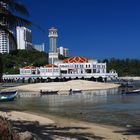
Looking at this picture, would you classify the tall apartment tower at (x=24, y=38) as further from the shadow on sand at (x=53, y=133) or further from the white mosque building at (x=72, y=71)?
the white mosque building at (x=72, y=71)

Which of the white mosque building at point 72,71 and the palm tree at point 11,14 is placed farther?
the white mosque building at point 72,71

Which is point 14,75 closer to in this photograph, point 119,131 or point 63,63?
point 63,63

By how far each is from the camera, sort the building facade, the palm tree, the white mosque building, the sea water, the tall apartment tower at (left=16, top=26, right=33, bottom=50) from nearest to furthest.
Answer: the palm tree → the sea water → the tall apartment tower at (left=16, top=26, right=33, bottom=50) → the building facade → the white mosque building

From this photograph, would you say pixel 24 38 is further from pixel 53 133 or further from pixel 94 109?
pixel 53 133

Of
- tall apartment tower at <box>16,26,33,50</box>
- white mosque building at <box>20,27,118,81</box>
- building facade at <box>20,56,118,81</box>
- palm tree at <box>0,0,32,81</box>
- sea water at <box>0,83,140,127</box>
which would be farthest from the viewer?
white mosque building at <box>20,27,118,81</box>

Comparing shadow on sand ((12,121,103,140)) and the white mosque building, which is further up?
the white mosque building

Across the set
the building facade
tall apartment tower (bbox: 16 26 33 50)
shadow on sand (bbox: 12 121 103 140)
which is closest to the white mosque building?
the building facade

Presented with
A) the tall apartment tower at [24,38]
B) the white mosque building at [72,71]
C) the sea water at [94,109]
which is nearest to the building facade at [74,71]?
the white mosque building at [72,71]

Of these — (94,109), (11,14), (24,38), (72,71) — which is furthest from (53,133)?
(72,71)

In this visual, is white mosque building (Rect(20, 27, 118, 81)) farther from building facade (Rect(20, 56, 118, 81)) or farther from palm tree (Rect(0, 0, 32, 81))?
palm tree (Rect(0, 0, 32, 81))

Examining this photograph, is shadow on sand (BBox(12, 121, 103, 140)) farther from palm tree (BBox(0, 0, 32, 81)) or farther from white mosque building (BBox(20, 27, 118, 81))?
white mosque building (BBox(20, 27, 118, 81))

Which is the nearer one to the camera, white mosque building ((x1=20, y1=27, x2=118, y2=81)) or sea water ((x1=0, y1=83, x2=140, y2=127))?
sea water ((x1=0, y1=83, x2=140, y2=127))

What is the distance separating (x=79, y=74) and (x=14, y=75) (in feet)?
88.1

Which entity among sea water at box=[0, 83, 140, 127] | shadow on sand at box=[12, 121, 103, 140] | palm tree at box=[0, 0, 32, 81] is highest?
palm tree at box=[0, 0, 32, 81]
